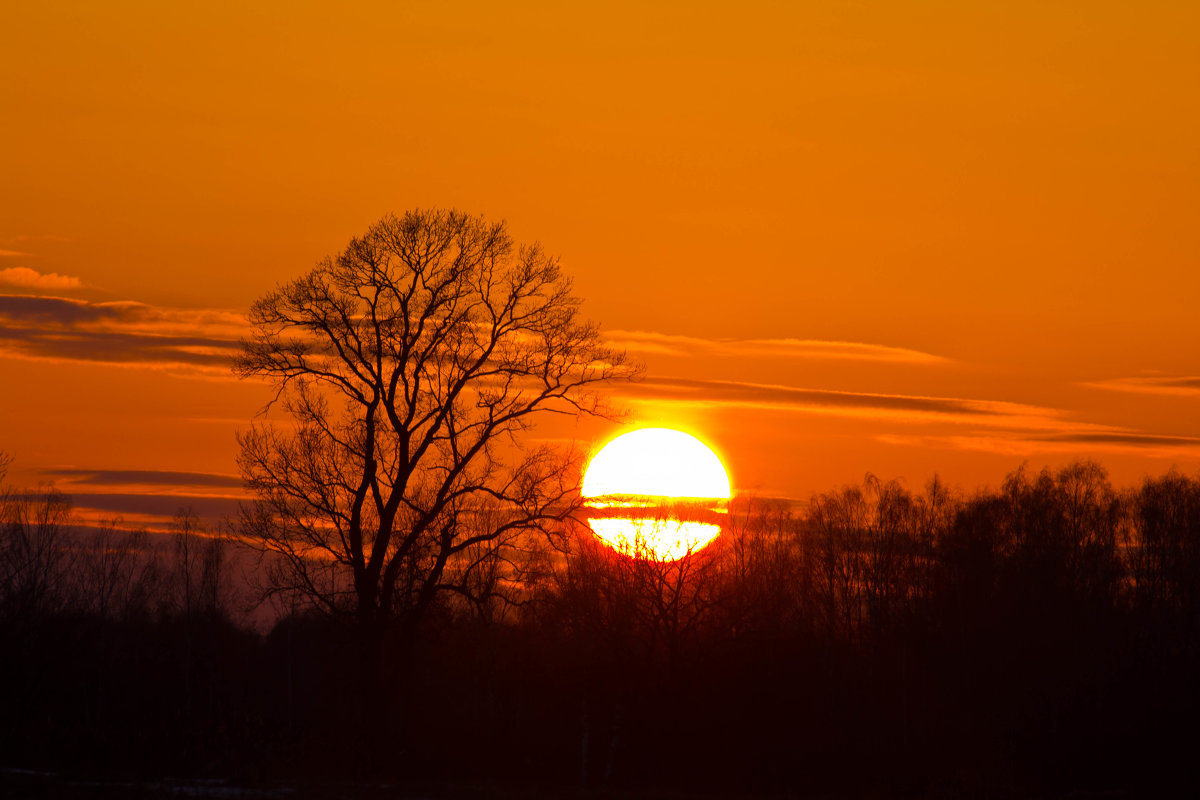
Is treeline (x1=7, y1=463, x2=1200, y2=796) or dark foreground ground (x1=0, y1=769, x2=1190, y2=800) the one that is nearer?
dark foreground ground (x1=0, y1=769, x2=1190, y2=800)

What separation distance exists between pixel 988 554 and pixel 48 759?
61.0 meters

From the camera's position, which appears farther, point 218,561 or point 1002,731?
point 218,561

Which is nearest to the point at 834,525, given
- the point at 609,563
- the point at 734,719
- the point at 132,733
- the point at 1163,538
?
the point at 1163,538

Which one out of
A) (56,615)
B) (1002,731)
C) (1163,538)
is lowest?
(1002,731)

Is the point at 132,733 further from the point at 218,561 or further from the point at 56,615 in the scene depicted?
the point at 218,561

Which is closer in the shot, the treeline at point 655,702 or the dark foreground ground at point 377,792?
the dark foreground ground at point 377,792

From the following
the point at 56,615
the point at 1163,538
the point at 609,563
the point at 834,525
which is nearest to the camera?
the point at 56,615

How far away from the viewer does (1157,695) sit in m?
32.7

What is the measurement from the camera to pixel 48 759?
2661 cm

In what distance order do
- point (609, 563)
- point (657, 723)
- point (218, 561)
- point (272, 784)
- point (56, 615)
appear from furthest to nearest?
point (218, 561) → point (609, 563) → point (56, 615) → point (657, 723) → point (272, 784)

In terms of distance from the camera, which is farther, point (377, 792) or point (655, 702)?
point (655, 702)

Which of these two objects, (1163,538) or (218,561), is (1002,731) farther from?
(218,561)

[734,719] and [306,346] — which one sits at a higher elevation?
[306,346]

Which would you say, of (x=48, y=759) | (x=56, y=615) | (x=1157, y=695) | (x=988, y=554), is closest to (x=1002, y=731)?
(x=1157, y=695)
